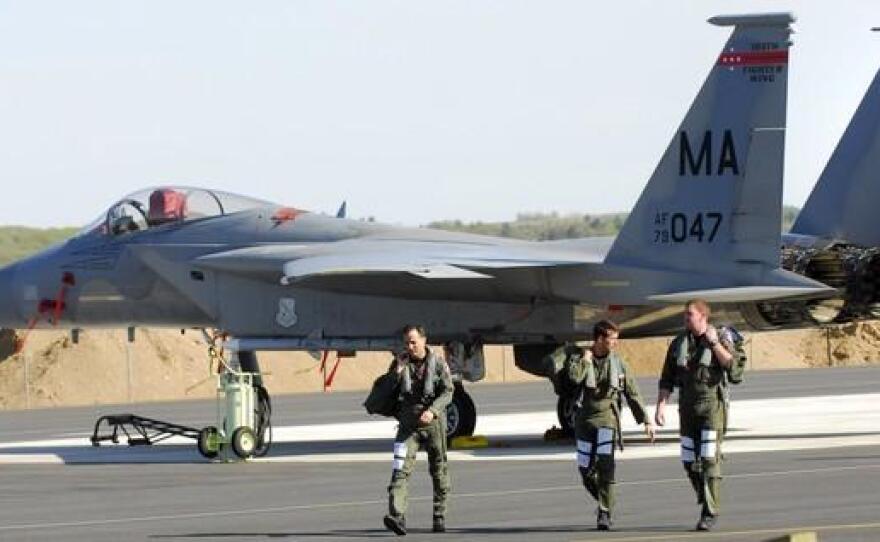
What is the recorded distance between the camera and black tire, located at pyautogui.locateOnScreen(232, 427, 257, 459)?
25.9 m

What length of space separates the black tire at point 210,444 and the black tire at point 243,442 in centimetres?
21

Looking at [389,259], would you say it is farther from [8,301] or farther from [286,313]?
[8,301]

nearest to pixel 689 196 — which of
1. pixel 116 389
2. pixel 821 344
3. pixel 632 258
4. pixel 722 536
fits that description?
pixel 632 258

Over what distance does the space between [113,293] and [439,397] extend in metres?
12.1

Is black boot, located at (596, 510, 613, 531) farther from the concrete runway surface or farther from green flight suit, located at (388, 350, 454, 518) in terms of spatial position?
green flight suit, located at (388, 350, 454, 518)

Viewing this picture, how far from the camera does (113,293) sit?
93.1 feet

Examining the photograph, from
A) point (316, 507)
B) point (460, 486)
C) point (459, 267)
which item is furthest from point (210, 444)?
point (316, 507)

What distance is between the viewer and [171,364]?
50.7 metres

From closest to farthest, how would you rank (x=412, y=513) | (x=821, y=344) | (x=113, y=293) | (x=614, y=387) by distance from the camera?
1. (x=614, y=387)
2. (x=412, y=513)
3. (x=113, y=293)
4. (x=821, y=344)

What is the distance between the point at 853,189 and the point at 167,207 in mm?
8927

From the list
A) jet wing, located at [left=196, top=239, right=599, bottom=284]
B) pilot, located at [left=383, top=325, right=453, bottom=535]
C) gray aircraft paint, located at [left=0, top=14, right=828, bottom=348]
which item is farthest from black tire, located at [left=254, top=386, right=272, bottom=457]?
pilot, located at [left=383, top=325, right=453, bottom=535]

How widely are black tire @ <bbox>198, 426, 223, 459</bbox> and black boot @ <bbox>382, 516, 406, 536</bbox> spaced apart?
31.4 feet

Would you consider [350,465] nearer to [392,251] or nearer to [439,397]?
[392,251]

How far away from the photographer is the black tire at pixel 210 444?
25906 mm
